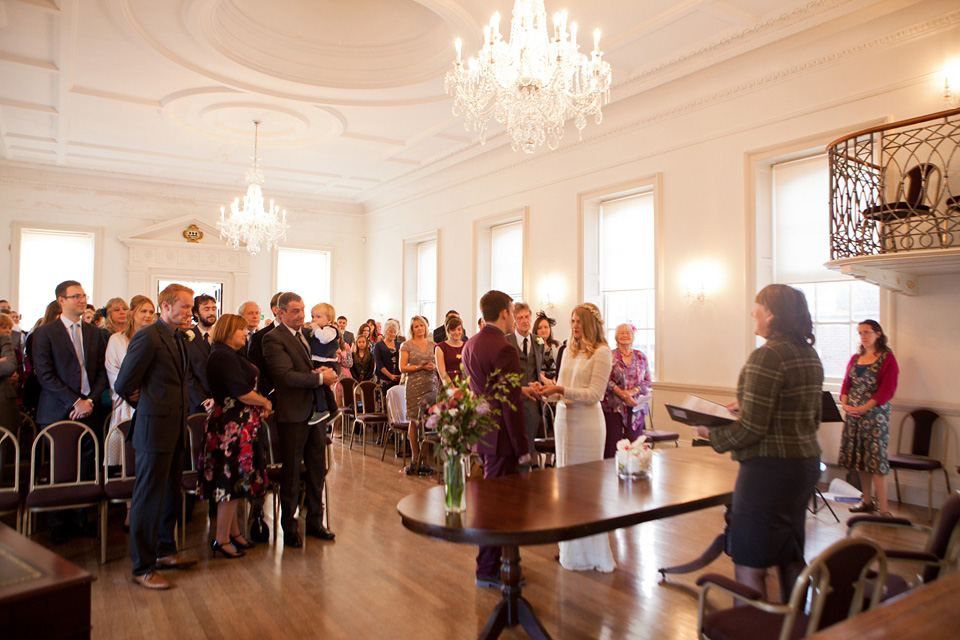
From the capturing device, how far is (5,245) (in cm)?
1175

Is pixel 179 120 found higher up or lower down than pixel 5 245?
higher up

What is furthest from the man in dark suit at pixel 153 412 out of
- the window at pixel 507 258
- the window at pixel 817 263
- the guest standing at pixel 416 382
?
the window at pixel 507 258

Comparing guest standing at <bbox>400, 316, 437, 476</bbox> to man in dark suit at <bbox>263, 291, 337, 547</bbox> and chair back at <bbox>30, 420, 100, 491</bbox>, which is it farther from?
chair back at <bbox>30, 420, 100, 491</bbox>

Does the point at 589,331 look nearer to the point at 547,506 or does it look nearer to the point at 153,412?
the point at 547,506

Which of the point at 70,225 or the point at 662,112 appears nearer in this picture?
the point at 662,112

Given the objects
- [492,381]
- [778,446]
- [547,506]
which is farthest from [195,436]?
[778,446]

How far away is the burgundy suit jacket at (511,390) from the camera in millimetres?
3619

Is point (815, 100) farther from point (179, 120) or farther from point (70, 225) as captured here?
point (70, 225)

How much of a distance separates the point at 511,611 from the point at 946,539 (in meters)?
1.85

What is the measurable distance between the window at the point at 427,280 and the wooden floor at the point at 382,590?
8.29 meters

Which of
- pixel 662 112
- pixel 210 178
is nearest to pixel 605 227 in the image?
pixel 662 112

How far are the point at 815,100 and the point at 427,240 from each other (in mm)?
8203

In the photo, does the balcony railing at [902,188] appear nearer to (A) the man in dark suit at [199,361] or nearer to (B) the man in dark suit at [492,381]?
(B) the man in dark suit at [492,381]

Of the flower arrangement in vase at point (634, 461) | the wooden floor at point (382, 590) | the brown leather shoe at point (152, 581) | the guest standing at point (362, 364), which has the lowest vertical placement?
the wooden floor at point (382, 590)
